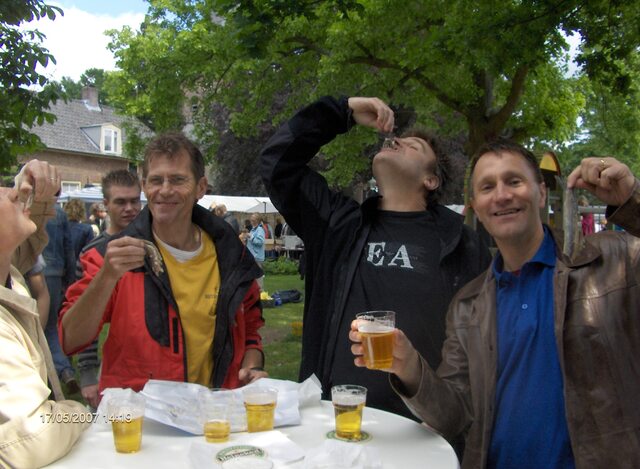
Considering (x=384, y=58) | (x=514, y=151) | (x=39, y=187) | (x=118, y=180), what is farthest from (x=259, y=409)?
(x=384, y=58)

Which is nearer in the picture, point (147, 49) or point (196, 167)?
point (196, 167)

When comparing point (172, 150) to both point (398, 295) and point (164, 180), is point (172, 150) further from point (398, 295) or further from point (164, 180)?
point (398, 295)

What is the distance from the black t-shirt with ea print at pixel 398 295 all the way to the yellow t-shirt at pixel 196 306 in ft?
2.01

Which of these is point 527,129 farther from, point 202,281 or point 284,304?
point 202,281

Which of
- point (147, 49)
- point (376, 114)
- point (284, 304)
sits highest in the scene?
point (147, 49)

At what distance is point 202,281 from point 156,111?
1198 cm

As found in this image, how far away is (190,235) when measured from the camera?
Result: 288 cm

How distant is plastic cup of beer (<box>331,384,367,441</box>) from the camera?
192cm

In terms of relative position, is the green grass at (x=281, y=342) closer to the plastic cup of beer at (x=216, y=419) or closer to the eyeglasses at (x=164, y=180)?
the eyeglasses at (x=164, y=180)

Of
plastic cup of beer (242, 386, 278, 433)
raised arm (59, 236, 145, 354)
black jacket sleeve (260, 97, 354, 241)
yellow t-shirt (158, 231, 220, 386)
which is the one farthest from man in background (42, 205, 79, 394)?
plastic cup of beer (242, 386, 278, 433)

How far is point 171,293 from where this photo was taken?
8.39 ft

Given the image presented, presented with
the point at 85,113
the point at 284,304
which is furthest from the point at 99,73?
the point at 284,304

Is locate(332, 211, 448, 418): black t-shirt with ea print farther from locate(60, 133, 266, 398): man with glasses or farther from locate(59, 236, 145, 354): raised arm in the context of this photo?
locate(59, 236, 145, 354): raised arm

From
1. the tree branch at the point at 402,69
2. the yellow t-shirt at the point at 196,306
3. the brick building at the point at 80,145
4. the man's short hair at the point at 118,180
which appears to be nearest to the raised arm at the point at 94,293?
the yellow t-shirt at the point at 196,306
